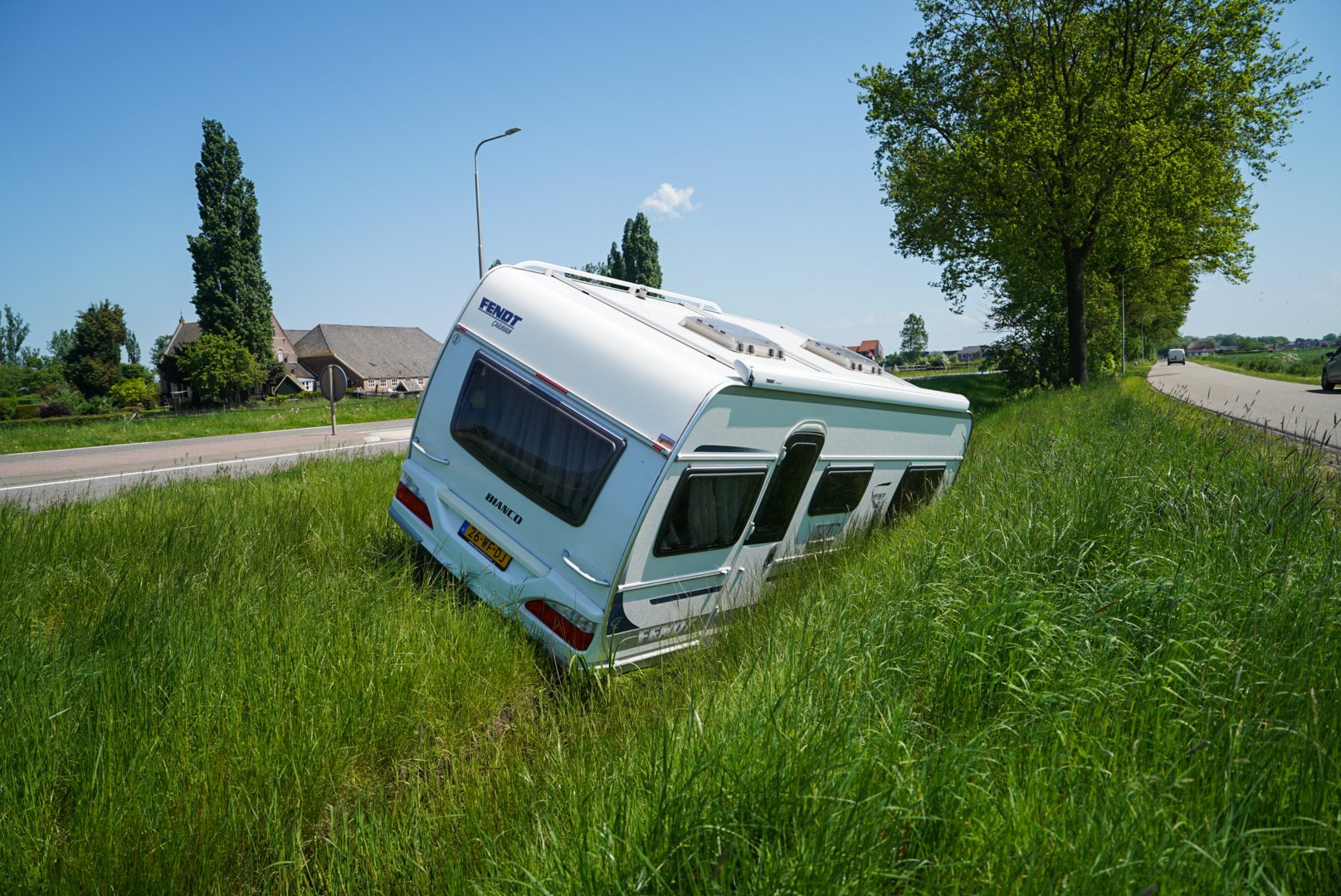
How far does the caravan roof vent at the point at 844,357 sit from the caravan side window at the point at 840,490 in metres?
1.28

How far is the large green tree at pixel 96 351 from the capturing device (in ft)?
237

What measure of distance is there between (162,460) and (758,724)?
49.2ft

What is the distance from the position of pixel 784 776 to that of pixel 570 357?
3554 mm

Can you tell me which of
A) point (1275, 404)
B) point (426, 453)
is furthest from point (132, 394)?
point (1275, 404)

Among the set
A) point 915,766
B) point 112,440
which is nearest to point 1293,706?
point 915,766

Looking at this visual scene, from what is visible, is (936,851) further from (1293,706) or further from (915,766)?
(1293,706)

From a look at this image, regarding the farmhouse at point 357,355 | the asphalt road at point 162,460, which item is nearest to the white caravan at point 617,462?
the asphalt road at point 162,460

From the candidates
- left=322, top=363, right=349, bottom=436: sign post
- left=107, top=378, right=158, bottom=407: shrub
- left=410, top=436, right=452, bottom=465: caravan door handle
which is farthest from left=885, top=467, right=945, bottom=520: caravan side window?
left=107, top=378, right=158, bottom=407: shrub

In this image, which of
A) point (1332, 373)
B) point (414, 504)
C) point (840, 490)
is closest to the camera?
point (414, 504)

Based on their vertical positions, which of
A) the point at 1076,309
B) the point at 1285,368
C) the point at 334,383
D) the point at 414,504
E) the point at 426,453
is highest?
the point at 1076,309

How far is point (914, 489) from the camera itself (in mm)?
7773

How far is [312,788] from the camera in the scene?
10.9 ft

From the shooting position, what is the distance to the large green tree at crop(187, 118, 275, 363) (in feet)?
158

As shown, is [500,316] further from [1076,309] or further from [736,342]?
[1076,309]
